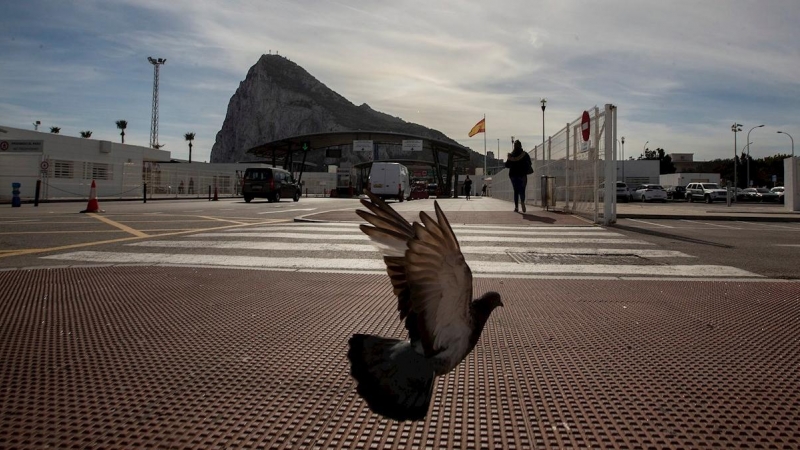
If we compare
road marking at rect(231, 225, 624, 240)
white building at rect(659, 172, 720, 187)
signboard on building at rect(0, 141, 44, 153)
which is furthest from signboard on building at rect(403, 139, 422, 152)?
road marking at rect(231, 225, 624, 240)

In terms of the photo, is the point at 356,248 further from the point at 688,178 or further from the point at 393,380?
the point at 688,178

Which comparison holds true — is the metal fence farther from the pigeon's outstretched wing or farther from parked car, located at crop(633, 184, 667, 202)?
parked car, located at crop(633, 184, 667, 202)

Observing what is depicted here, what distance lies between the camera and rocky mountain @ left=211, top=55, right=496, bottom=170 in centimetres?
17638

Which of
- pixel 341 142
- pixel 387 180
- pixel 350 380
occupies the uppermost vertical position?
pixel 341 142

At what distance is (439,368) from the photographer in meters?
1.66

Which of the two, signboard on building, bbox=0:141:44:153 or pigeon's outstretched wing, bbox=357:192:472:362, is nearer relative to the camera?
pigeon's outstretched wing, bbox=357:192:472:362

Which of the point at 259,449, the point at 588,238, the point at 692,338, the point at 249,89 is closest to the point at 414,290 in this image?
the point at 259,449

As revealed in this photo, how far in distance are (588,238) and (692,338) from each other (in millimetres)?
→ 5407

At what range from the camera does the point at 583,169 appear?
43.1ft

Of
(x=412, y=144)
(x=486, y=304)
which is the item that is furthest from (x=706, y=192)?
(x=486, y=304)

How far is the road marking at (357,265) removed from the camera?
5574mm

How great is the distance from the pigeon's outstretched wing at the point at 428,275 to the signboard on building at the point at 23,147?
35.3 meters

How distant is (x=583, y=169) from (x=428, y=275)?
12430 millimetres

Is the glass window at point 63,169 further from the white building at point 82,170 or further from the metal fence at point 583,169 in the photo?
the metal fence at point 583,169
